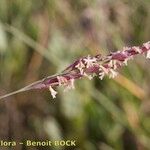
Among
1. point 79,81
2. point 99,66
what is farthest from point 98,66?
point 79,81

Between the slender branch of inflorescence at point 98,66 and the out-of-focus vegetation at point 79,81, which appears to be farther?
the out-of-focus vegetation at point 79,81

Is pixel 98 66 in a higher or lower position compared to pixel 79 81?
lower

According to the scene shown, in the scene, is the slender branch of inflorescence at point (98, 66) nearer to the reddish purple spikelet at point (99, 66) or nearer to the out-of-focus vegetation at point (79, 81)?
the reddish purple spikelet at point (99, 66)

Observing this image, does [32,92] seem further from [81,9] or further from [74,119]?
[81,9]

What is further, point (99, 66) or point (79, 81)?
point (79, 81)

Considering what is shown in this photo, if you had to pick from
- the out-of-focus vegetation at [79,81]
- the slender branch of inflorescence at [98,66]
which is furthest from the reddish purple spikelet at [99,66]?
the out-of-focus vegetation at [79,81]

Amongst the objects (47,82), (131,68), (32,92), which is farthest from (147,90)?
(47,82)

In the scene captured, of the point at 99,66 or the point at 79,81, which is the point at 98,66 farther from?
the point at 79,81

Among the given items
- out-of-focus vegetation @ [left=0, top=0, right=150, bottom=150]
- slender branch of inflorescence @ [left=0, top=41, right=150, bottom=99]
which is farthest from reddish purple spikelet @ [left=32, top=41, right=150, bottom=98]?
out-of-focus vegetation @ [left=0, top=0, right=150, bottom=150]

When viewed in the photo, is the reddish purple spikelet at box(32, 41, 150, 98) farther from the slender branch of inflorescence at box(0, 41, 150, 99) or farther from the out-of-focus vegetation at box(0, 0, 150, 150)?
the out-of-focus vegetation at box(0, 0, 150, 150)
